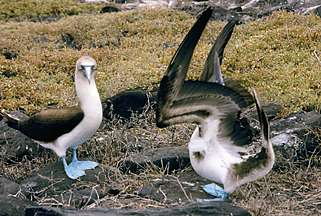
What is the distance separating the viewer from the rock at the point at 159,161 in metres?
5.74

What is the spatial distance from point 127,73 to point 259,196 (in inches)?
171

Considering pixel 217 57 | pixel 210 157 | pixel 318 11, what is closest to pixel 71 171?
pixel 210 157

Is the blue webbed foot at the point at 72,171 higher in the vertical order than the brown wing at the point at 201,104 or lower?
lower

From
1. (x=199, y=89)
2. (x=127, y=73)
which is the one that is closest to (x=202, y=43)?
(x=127, y=73)

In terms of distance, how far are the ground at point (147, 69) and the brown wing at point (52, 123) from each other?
1.68 ft

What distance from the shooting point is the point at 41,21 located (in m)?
15.3

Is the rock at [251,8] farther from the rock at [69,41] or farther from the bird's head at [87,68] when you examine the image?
the bird's head at [87,68]

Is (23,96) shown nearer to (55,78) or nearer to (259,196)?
(55,78)

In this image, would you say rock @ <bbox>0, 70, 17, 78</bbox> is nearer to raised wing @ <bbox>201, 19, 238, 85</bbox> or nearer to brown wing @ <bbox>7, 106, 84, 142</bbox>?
brown wing @ <bbox>7, 106, 84, 142</bbox>

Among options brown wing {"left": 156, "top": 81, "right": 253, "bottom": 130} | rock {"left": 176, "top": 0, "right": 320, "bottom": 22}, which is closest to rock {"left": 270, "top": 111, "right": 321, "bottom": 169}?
brown wing {"left": 156, "top": 81, "right": 253, "bottom": 130}

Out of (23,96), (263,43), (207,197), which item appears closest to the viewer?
(207,197)

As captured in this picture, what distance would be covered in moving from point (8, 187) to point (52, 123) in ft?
1.93

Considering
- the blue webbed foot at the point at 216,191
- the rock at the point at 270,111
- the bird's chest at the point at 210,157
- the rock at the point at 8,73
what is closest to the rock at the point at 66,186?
the blue webbed foot at the point at 216,191

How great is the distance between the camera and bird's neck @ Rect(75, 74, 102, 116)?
532 centimetres
